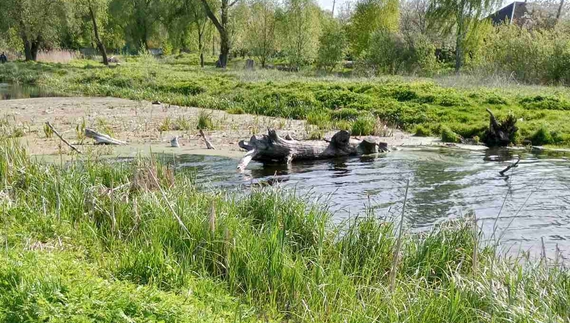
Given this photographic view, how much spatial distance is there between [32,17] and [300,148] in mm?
38429

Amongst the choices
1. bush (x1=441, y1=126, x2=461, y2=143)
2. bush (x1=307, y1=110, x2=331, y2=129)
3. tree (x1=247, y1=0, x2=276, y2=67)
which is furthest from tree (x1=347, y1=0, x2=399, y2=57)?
bush (x1=441, y1=126, x2=461, y2=143)

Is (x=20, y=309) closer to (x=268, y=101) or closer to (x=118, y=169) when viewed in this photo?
(x=118, y=169)

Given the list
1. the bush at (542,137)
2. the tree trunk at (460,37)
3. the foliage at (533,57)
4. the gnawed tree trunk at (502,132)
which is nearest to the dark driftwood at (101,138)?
the gnawed tree trunk at (502,132)

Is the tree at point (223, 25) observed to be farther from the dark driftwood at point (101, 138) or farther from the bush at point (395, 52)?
the dark driftwood at point (101, 138)

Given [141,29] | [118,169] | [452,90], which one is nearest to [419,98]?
[452,90]

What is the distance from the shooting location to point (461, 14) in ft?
116

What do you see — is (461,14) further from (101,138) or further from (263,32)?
(101,138)

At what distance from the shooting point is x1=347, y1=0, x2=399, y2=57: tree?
4388 cm

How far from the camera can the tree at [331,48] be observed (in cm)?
4038

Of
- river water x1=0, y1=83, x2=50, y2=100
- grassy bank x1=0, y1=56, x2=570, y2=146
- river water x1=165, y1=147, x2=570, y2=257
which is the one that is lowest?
river water x1=165, y1=147, x2=570, y2=257

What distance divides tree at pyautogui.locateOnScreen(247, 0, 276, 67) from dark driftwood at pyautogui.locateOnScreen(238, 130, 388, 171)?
105 ft

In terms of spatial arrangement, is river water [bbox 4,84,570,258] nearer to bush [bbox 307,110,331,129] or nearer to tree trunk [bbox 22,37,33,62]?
bush [bbox 307,110,331,129]

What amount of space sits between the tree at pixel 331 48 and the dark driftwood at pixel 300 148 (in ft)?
89.5

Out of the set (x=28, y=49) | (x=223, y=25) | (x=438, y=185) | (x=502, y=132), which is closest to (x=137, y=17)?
(x=28, y=49)
